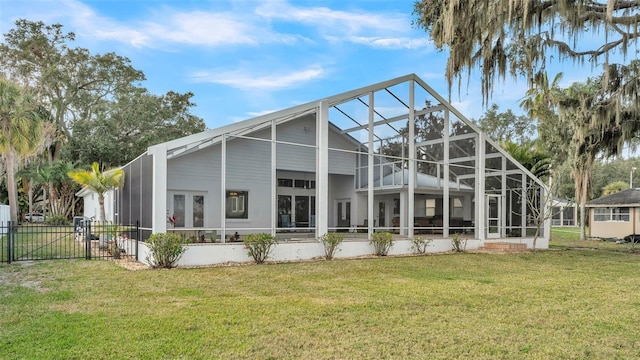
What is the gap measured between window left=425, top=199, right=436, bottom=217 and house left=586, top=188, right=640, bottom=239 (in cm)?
1355

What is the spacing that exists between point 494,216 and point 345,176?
232 inches

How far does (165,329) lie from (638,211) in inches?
1016

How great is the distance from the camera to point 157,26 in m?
14.9

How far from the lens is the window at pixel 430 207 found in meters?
16.3

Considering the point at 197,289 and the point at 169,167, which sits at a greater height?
the point at 169,167

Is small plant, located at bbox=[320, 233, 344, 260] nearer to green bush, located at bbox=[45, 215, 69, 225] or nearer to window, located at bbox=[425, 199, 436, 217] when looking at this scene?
window, located at bbox=[425, 199, 436, 217]

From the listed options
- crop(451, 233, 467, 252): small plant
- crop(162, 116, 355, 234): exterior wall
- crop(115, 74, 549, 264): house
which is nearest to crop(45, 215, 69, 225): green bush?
crop(115, 74, 549, 264): house

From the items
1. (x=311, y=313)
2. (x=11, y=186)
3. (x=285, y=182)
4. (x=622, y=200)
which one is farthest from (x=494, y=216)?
(x=11, y=186)

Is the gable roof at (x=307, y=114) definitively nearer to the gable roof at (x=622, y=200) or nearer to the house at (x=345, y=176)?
the house at (x=345, y=176)

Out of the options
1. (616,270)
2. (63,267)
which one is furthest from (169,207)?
(616,270)

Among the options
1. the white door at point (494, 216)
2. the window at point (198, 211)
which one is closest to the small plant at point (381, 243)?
the white door at point (494, 216)

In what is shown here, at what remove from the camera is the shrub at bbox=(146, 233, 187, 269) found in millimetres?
9523

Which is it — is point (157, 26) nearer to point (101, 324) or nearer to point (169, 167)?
point (169, 167)

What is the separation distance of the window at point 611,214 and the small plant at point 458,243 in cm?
1448
